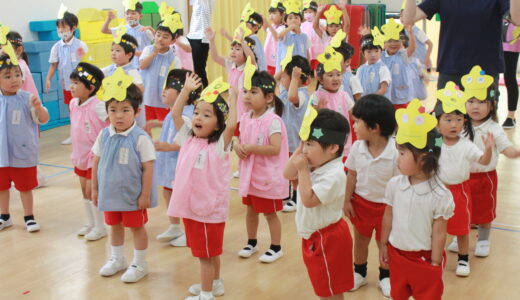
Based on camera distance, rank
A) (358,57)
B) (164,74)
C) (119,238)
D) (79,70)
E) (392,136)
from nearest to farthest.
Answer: (392,136)
(119,238)
(79,70)
(164,74)
(358,57)

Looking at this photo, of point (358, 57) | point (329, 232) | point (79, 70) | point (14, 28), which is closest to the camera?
point (329, 232)

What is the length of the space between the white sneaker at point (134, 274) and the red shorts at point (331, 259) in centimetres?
116

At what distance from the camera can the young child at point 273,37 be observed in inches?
288

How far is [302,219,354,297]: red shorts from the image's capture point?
2.45 metres

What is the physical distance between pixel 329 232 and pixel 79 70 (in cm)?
201

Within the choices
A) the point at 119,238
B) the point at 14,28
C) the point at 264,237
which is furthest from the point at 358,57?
the point at 119,238

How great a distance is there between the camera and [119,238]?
10.9ft

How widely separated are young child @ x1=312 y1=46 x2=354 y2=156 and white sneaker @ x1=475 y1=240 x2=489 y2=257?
40.2 inches

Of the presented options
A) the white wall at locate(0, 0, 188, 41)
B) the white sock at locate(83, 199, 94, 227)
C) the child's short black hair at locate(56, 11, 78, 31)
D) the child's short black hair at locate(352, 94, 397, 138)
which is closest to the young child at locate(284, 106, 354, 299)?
the child's short black hair at locate(352, 94, 397, 138)

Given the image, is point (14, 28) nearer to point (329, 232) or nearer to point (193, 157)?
point (193, 157)

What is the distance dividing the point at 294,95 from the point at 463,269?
1470 mm

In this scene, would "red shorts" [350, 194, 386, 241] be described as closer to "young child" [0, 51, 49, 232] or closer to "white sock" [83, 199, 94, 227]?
"white sock" [83, 199, 94, 227]

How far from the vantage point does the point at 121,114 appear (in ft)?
10.2

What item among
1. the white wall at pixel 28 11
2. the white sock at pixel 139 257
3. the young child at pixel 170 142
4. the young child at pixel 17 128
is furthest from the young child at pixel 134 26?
the white sock at pixel 139 257
